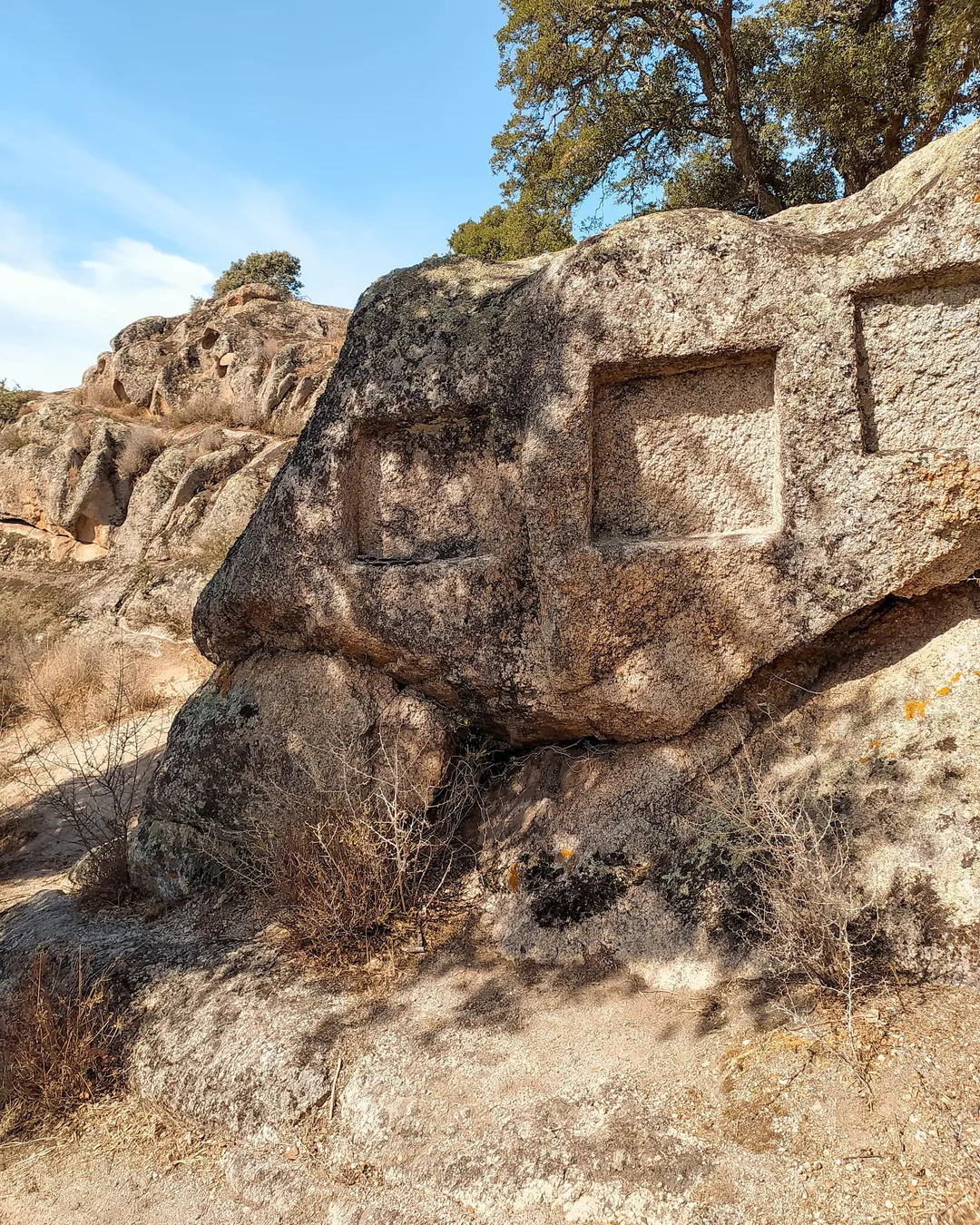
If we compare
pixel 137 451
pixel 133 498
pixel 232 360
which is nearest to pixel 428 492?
pixel 133 498

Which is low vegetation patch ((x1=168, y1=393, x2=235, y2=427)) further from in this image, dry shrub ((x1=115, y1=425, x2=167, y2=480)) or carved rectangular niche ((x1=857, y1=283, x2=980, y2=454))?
carved rectangular niche ((x1=857, y1=283, x2=980, y2=454))

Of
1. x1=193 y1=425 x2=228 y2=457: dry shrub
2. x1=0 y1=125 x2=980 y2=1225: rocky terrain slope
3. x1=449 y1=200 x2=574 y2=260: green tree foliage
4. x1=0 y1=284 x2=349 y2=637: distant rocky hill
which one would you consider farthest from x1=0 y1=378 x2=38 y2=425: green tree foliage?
x1=0 y1=125 x2=980 y2=1225: rocky terrain slope

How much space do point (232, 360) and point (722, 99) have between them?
862cm

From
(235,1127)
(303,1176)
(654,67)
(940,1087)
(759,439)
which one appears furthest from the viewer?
(654,67)

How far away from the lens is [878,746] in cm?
339

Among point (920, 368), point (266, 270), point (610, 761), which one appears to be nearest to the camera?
point (920, 368)

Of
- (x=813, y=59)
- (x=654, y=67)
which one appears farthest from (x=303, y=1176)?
(x=654, y=67)

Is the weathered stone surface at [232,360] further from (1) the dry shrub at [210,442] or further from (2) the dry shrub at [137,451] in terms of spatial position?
(2) the dry shrub at [137,451]

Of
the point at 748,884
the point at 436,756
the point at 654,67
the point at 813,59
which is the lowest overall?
the point at 748,884

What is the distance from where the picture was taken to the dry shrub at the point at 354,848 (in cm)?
374

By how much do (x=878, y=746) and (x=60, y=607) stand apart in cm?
1035

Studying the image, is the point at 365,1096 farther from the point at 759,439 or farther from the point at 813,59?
the point at 813,59

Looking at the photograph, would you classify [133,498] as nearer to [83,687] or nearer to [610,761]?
[83,687]

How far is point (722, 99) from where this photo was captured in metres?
11.1
